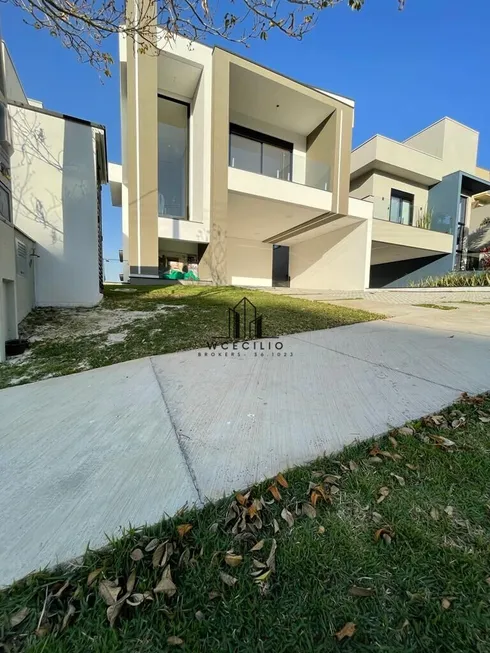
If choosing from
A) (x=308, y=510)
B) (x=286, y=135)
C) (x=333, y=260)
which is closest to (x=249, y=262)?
(x=333, y=260)

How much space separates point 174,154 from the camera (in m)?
12.5

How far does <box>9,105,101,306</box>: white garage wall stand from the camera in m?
5.76

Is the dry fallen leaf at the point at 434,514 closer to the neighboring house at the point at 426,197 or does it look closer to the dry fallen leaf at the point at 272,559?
the dry fallen leaf at the point at 272,559

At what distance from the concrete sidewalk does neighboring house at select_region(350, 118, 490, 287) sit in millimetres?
13872

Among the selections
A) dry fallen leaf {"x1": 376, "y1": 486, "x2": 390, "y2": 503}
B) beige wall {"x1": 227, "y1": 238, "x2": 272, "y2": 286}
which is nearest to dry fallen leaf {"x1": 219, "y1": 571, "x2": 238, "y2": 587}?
Answer: dry fallen leaf {"x1": 376, "y1": 486, "x2": 390, "y2": 503}

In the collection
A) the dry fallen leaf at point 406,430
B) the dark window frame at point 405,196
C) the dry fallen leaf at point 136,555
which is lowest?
the dry fallen leaf at point 136,555

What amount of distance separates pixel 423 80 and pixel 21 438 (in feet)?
28.5

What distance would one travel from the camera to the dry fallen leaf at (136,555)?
1.13m

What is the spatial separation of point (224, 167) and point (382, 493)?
11577mm

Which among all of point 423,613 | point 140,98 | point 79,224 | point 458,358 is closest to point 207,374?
point 423,613

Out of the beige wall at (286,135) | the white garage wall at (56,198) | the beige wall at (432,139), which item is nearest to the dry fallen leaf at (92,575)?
the white garage wall at (56,198)

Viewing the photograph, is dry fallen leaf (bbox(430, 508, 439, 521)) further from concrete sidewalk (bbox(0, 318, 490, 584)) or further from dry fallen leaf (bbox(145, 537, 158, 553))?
dry fallen leaf (bbox(145, 537, 158, 553))

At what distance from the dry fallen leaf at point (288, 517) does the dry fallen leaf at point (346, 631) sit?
39cm

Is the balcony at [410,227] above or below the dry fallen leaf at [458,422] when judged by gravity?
above
